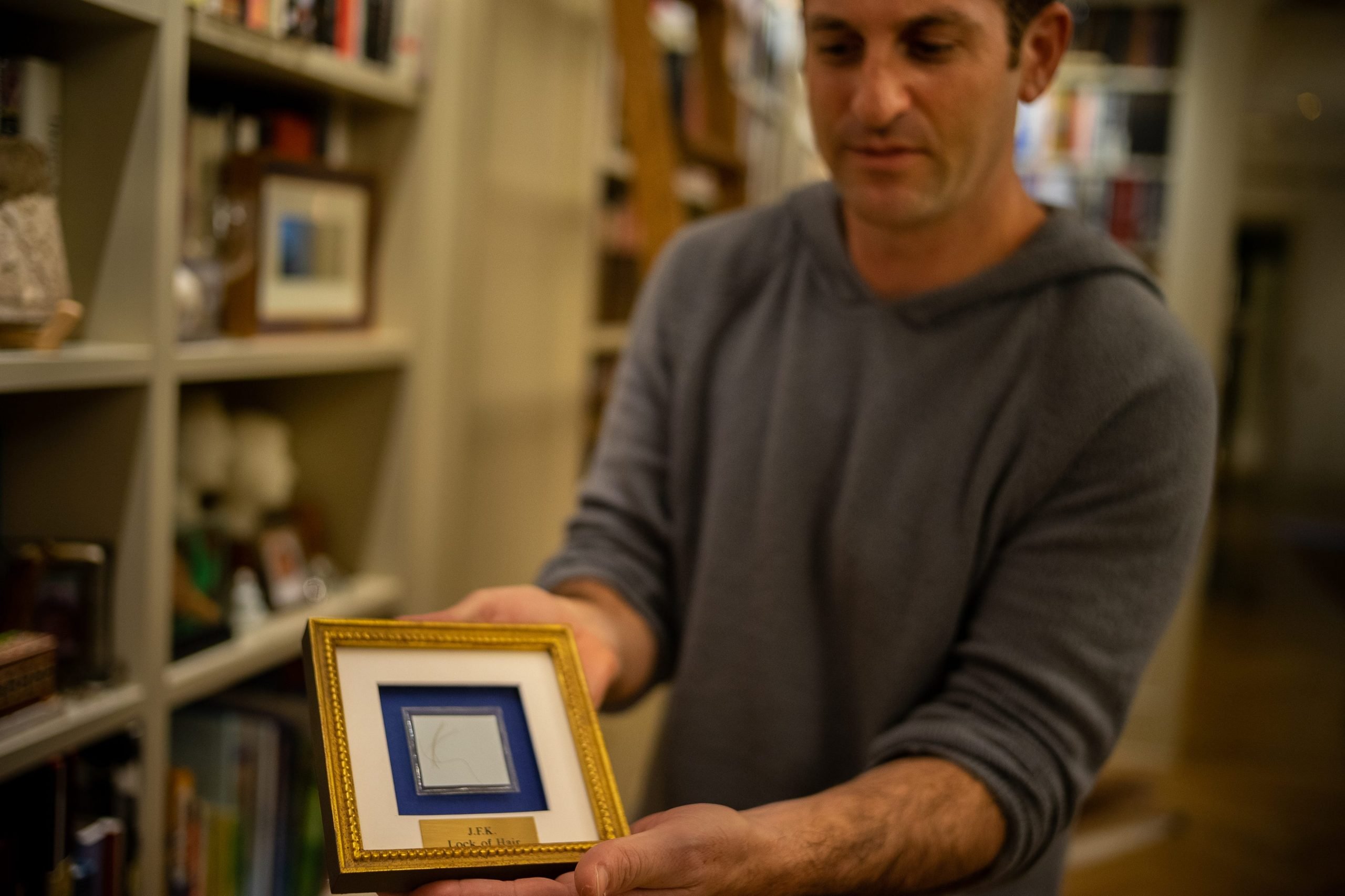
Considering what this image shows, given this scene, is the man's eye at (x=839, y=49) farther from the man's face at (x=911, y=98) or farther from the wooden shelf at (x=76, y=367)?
the wooden shelf at (x=76, y=367)

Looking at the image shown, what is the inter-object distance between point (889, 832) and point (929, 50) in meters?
0.69

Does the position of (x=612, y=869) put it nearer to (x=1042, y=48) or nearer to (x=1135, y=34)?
(x=1042, y=48)

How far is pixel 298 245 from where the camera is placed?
63.8 inches

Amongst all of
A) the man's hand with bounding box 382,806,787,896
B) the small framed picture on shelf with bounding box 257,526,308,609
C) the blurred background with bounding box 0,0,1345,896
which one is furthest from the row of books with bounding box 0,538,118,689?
the man's hand with bounding box 382,806,787,896

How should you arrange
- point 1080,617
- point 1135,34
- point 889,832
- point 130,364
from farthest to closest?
point 1135,34
point 130,364
point 1080,617
point 889,832

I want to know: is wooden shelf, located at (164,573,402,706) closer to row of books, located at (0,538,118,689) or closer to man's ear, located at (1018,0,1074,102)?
A: row of books, located at (0,538,118,689)

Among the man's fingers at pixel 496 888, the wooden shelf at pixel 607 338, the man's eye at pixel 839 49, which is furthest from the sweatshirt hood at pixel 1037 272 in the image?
the wooden shelf at pixel 607 338

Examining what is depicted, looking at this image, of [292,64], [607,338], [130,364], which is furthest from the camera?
[607,338]

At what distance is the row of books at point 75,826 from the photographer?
1163mm

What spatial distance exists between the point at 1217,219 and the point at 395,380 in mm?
3353

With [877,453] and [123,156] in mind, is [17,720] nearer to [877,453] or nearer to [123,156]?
[123,156]

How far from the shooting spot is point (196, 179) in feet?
4.84

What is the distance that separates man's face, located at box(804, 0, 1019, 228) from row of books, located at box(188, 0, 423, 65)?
702mm

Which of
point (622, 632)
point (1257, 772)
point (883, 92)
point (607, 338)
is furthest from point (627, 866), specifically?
point (1257, 772)
